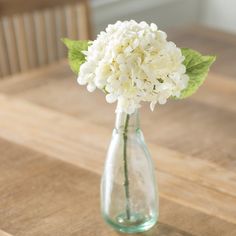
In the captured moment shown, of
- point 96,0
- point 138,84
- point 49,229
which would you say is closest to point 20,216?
point 49,229

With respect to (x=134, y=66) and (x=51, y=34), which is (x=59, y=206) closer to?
(x=134, y=66)

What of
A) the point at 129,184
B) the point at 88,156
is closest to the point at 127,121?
the point at 129,184

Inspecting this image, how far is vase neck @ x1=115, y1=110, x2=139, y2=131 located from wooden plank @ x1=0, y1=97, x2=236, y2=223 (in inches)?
9.3

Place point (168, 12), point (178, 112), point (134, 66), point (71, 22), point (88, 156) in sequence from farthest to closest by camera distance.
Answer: point (168, 12) → point (71, 22) → point (178, 112) → point (88, 156) → point (134, 66)

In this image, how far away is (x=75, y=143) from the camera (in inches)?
54.2

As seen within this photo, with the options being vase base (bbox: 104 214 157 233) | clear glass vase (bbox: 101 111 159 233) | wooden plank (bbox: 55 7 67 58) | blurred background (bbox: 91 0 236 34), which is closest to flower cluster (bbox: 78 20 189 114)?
clear glass vase (bbox: 101 111 159 233)

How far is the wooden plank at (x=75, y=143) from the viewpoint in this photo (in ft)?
3.73

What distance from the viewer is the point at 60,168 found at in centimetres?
127

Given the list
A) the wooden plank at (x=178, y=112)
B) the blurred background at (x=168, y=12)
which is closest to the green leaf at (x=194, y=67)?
the wooden plank at (x=178, y=112)

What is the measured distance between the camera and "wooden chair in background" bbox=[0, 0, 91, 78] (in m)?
1.96

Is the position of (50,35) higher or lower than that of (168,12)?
higher

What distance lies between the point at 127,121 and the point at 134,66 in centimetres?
14

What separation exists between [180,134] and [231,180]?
0.83 feet

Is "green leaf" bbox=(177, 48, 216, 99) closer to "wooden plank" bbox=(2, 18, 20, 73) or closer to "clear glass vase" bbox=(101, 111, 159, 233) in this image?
"clear glass vase" bbox=(101, 111, 159, 233)
